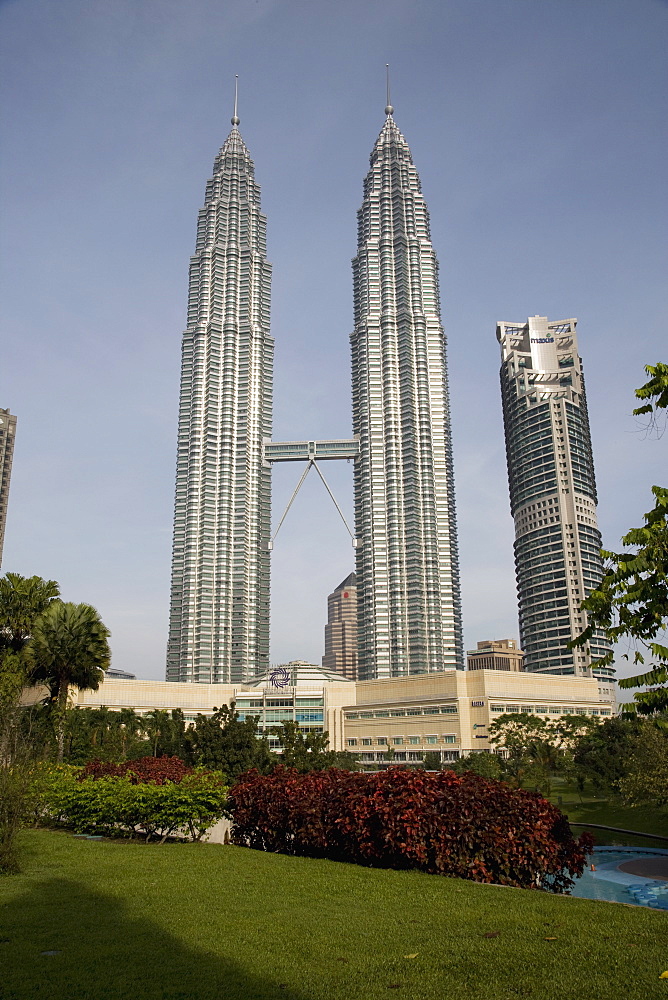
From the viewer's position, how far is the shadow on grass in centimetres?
788

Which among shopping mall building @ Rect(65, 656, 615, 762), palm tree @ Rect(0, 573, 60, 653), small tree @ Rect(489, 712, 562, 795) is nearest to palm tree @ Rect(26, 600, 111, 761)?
palm tree @ Rect(0, 573, 60, 653)

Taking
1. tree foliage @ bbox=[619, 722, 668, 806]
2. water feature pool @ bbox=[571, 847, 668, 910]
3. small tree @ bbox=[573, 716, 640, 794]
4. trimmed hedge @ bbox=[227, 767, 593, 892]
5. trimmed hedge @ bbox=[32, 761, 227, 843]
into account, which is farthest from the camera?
small tree @ bbox=[573, 716, 640, 794]

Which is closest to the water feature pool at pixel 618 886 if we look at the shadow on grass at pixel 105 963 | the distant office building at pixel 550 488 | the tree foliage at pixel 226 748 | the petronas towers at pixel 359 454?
the tree foliage at pixel 226 748

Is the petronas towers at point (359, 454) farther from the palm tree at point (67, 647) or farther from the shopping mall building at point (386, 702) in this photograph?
the palm tree at point (67, 647)

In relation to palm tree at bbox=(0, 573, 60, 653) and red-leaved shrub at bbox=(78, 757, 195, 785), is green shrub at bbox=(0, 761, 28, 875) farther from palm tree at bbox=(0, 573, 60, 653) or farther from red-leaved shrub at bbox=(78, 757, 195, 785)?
palm tree at bbox=(0, 573, 60, 653)

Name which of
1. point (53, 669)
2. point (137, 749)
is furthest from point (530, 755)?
point (53, 669)

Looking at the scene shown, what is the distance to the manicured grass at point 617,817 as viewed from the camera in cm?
4066

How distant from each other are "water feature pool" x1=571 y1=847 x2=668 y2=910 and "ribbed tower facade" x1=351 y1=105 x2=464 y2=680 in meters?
122

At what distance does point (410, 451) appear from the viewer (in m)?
172

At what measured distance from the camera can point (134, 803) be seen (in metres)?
20.0

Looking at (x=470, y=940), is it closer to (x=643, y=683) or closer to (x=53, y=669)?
(x=643, y=683)

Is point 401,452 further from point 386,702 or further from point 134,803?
point 134,803

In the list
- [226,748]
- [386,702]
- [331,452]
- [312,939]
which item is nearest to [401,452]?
[331,452]

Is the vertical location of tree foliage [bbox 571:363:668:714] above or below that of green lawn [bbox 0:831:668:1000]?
above
